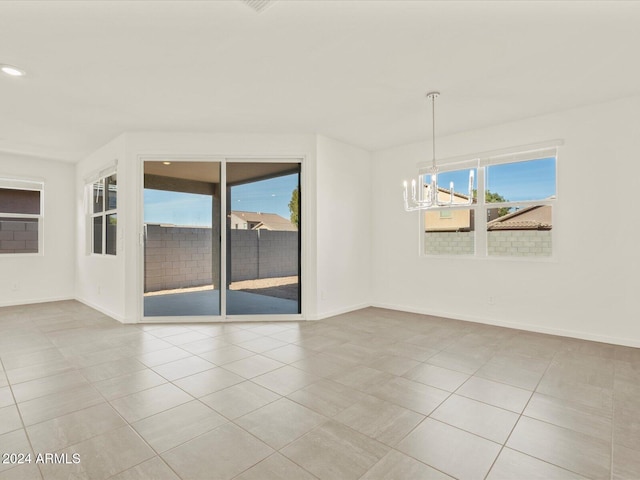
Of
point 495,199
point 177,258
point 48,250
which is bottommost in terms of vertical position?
point 177,258

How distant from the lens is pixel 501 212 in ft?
14.3

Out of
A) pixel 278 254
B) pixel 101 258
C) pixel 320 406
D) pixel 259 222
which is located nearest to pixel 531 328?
pixel 320 406

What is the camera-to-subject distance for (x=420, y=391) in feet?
7.98

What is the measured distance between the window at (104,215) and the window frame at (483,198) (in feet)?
14.5

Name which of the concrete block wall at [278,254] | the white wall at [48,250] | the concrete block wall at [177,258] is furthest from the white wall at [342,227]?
the white wall at [48,250]

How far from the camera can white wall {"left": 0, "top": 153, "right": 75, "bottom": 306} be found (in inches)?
218

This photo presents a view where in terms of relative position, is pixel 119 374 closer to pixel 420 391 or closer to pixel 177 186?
pixel 420 391

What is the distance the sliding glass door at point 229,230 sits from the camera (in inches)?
179

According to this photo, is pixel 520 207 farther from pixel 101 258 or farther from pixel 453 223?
pixel 101 258

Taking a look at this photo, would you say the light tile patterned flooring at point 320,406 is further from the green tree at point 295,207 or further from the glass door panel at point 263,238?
the green tree at point 295,207

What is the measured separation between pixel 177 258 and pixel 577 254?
5.09m

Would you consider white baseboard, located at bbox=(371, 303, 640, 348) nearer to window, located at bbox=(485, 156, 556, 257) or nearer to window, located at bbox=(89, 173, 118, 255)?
window, located at bbox=(485, 156, 556, 257)

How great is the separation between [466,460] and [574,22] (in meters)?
2.75

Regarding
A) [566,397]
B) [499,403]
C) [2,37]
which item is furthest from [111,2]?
[566,397]
